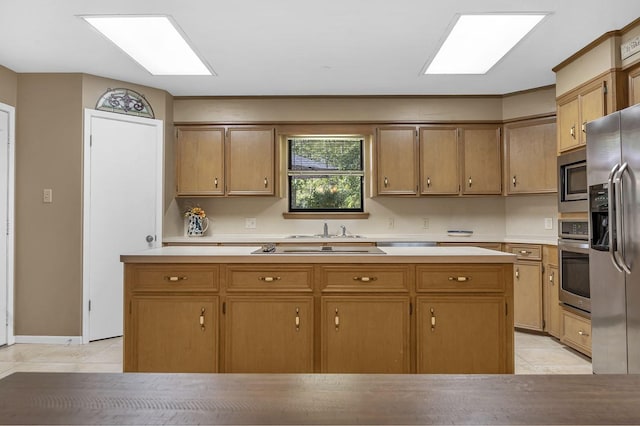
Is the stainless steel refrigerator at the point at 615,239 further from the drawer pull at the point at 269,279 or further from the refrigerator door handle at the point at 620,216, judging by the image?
the drawer pull at the point at 269,279

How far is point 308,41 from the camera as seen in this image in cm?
313

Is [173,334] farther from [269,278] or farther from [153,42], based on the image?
[153,42]

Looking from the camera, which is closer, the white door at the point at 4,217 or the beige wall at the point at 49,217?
the white door at the point at 4,217

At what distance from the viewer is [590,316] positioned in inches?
119

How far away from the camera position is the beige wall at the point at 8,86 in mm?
3584

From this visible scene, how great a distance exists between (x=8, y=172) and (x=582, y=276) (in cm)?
493

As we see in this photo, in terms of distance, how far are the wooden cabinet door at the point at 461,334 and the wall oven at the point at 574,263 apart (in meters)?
1.30

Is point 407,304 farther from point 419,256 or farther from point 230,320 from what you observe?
point 230,320

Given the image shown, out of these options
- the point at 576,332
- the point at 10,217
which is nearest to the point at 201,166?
the point at 10,217

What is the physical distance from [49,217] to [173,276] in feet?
7.00

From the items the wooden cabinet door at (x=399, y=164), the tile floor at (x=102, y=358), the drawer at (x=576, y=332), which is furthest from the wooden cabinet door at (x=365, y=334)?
the wooden cabinet door at (x=399, y=164)

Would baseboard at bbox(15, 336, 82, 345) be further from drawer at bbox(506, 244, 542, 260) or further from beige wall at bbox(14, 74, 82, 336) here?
drawer at bbox(506, 244, 542, 260)

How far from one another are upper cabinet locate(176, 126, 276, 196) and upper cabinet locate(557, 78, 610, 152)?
2813 mm

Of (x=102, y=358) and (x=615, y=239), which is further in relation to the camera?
(x=102, y=358)
